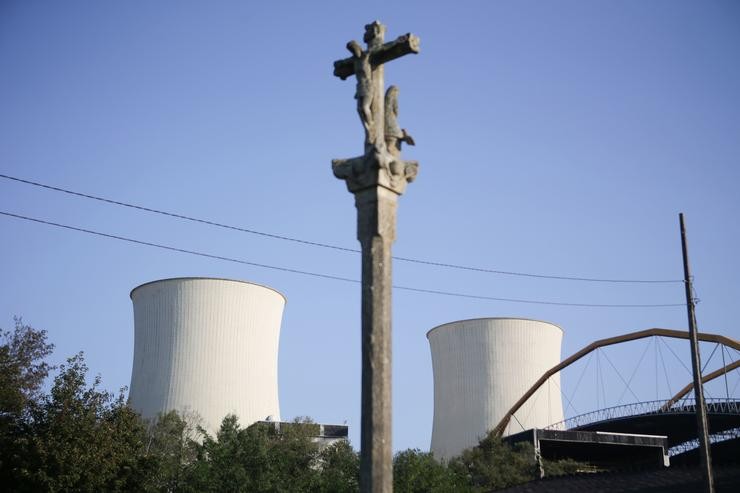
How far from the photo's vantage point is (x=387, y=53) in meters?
6.63

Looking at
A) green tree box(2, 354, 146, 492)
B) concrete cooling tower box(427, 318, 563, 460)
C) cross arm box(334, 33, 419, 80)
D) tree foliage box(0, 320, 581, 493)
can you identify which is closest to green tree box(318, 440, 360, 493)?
tree foliage box(0, 320, 581, 493)

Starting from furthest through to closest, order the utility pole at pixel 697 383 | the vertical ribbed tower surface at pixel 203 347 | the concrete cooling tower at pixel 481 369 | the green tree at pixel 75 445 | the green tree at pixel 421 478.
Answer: the concrete cooling tower at pixel 481 369 < the vertical ribbed tower surface at pixel 203 347 < the green tree at pixel 421 478 < the green tree at pixel 75 445 < the utility pole at pixel 697 383

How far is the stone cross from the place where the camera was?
594 cm

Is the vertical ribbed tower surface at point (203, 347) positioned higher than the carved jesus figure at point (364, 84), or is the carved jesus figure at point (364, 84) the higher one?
the vertical ribbed tower surface at point (203, 347)

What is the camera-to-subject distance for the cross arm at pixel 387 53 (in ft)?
21.1

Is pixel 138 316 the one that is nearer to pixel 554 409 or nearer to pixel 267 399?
pixel 267 399

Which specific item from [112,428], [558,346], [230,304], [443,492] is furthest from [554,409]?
[112,428]

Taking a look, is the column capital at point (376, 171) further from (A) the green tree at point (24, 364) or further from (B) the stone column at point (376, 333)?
(A) the green tree at point (24, 364)

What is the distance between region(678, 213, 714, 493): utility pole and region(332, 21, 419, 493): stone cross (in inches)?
354

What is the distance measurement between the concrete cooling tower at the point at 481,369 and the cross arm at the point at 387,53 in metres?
29.4

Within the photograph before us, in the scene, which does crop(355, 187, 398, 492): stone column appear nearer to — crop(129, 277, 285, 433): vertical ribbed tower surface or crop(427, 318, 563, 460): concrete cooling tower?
crop(129, 277, 285, 433): vertical ribbed tower surface

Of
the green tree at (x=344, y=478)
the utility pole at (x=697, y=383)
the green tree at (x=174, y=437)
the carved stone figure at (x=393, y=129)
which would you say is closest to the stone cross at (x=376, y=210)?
the carved stone figure at (x=393, y=129)

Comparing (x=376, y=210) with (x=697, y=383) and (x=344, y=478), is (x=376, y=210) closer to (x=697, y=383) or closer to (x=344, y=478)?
(x=697, y=383)

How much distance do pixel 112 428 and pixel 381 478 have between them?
579 inches
